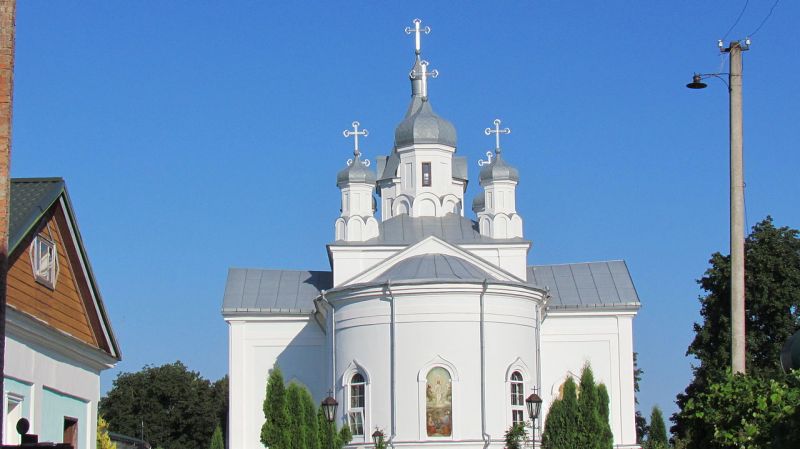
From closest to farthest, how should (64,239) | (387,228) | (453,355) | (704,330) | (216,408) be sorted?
(64,239) < (453,355) < (387,228) < (704,330) < (216,408)

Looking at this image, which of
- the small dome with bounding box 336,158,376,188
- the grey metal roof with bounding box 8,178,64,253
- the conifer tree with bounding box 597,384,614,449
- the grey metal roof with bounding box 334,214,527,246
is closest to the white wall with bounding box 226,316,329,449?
the grey metal roof with bounding box 334,214,527,246

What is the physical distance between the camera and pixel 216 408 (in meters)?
83.1

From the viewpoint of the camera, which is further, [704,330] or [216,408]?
[216,408]

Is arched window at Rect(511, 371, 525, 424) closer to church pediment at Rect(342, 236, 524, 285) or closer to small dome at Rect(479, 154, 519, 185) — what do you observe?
church pediment at Rect(342, 236, 524, 285)

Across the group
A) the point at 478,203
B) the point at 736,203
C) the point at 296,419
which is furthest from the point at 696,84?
the point at 478,203

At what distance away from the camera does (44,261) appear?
56.7 ft

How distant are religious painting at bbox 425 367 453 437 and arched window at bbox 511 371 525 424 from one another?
2048mm

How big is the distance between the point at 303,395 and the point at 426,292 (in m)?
6.15

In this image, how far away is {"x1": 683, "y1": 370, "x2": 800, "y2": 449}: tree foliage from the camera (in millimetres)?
15164

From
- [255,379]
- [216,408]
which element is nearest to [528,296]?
[255,379]

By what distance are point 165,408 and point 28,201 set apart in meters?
69.6

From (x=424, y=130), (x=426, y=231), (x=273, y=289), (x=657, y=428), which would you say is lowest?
(x=657, y=428)

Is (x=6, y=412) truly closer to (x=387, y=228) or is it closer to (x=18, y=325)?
(x=18, y=325)

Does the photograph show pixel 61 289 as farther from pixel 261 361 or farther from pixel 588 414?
pixel 261 361
